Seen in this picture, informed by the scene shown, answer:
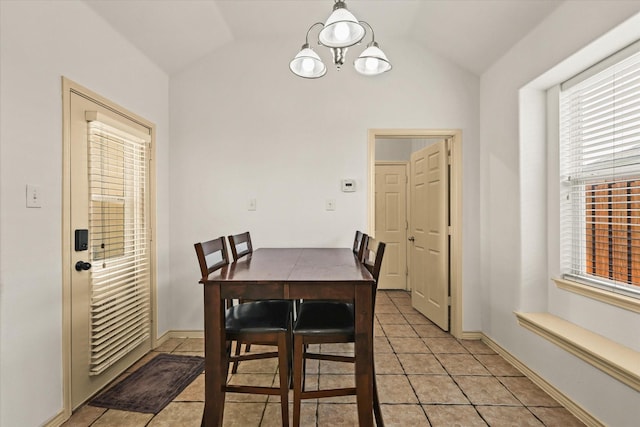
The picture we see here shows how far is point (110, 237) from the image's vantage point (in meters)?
2.32

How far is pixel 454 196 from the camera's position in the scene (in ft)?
10.4

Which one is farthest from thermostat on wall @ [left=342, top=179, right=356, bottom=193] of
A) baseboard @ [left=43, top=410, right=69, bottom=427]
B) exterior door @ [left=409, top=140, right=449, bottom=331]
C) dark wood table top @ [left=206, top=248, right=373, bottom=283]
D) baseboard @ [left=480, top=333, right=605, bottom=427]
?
baseboard @ [left=43, top=410, right=69, bottom=427]

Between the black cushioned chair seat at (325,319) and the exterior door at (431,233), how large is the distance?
1571 mm

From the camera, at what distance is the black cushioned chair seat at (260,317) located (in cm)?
177

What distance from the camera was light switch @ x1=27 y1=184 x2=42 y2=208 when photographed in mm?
1685

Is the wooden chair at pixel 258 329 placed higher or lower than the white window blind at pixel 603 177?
lower

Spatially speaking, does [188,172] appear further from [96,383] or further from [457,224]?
[457,224]

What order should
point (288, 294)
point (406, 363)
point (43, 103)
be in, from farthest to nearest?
point (406, 363) < point (43, 103) < point (288, 294)

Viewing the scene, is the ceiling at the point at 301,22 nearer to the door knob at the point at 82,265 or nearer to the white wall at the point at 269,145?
the white wall at the point at 269,145

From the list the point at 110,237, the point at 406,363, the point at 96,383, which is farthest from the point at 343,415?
the point at 110,237

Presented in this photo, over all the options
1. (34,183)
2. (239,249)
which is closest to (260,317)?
(239,249)

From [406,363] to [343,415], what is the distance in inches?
33.4

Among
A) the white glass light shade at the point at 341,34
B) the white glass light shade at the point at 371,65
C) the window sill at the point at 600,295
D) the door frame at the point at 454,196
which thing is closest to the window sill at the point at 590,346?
the window sill at the point at 600,295

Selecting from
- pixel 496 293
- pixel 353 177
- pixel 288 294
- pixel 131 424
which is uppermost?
pixel 353 177
